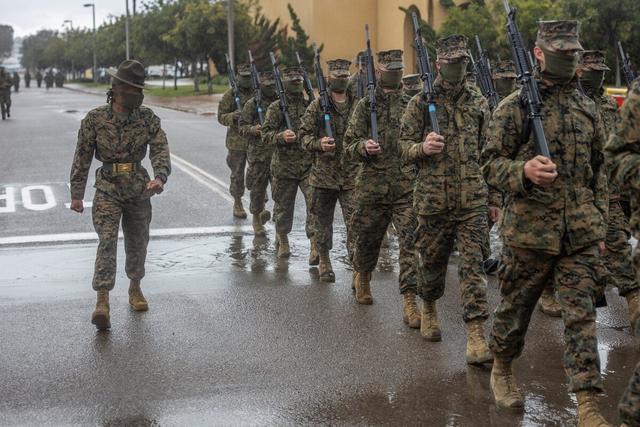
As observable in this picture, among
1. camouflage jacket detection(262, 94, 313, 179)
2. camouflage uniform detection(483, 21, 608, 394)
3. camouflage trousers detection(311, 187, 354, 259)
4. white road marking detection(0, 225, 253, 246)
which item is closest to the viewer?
camouflage uniform detection(483, 21, 608, 394)

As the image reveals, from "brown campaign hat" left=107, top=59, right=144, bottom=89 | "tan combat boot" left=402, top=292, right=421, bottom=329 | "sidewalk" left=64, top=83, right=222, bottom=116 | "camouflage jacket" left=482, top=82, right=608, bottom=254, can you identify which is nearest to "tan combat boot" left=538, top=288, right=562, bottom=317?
"tan combat boot" left=402, top=292, right=421, bottom=329

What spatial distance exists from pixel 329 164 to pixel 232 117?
3.68m

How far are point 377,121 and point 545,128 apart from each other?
2537mm

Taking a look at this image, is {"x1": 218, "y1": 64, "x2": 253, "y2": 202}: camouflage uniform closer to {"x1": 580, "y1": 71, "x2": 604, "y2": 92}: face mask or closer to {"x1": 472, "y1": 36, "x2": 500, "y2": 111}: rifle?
{"x1": 472, "y1": 36, "x2": 500, "y2": 111}: rifle

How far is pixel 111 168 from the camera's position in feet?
25.0

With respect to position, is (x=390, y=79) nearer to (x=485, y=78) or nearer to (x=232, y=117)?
(x=485, y=78)

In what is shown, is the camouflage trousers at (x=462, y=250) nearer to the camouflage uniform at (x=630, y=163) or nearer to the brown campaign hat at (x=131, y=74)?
the camouflage uniform at (x=630, y=163)

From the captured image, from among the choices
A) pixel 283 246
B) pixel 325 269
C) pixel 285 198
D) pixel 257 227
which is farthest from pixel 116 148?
pixel 257 227

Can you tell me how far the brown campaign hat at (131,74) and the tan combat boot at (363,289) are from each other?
7.53 ft

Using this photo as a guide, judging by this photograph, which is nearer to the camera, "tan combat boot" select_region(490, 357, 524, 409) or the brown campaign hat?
"tan combat boot" select_region(490, 357, 524, 409)

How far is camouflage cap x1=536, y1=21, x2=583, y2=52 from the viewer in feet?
16.7

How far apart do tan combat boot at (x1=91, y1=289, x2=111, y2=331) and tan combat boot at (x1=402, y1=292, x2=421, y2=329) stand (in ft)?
7.19

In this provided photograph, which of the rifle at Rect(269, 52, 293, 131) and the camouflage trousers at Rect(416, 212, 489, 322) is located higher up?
the rifle at Rect(269, 52, 293, 131)

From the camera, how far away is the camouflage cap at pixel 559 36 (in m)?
5.09
